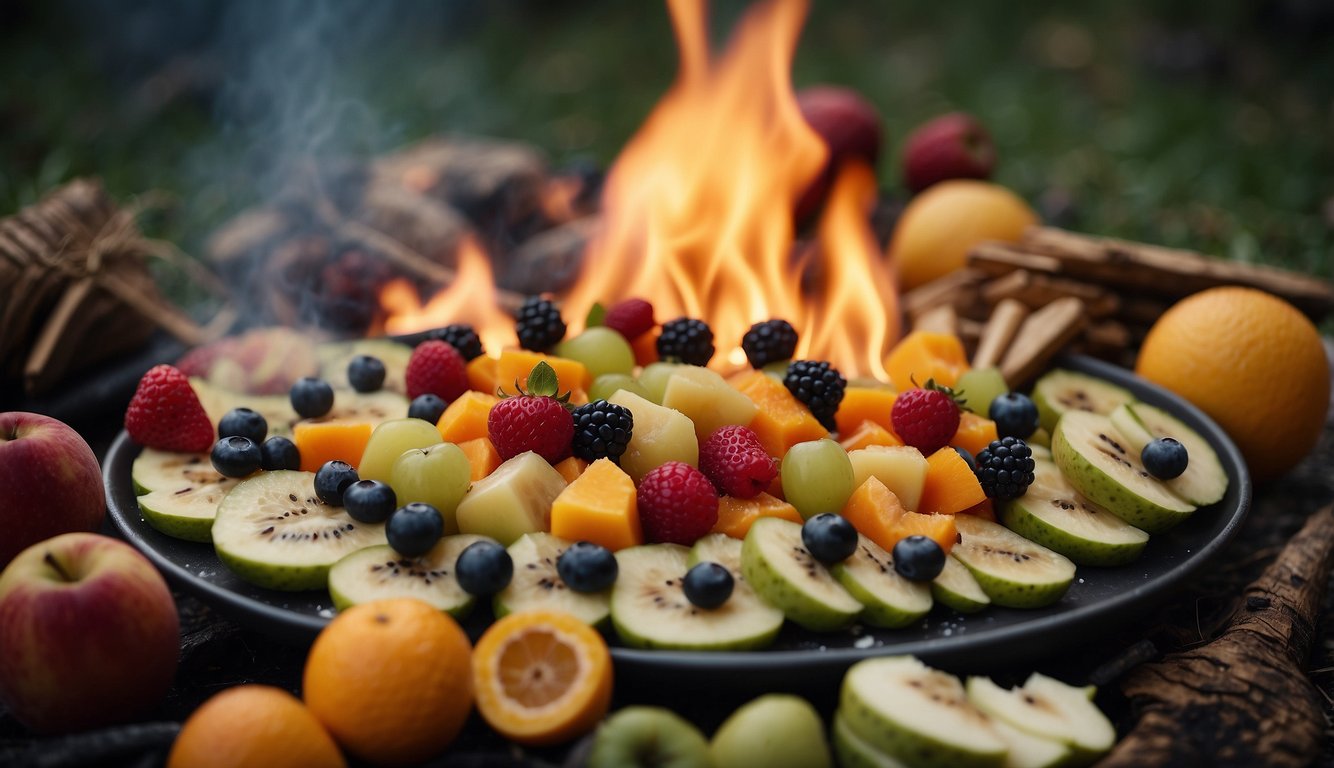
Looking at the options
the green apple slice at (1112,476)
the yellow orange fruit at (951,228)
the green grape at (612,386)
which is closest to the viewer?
the green apple slice at (1112,476)

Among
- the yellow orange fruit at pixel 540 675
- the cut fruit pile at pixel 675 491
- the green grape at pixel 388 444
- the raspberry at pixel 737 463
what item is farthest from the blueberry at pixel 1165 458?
the green grape at pixel 388 444

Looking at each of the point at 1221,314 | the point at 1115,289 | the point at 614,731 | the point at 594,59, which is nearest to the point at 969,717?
the point at 614,731

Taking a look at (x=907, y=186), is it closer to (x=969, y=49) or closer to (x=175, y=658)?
(x=969, y=49)

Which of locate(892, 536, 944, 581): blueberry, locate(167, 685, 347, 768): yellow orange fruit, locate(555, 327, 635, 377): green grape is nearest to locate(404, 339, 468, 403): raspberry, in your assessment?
locate(555, 327, 635, 377): green grape

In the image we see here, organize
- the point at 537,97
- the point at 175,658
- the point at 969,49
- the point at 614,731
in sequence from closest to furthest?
the point at 614,731 < the point at 175,658 < the point at 537,97 < the point at 969,49

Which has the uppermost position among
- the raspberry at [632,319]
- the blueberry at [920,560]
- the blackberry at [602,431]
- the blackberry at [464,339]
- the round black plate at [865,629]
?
the raspberry at [632,319]

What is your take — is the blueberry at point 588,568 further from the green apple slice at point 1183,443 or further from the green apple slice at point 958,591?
the green apple slice at point 1183,443

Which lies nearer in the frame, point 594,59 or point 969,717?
point 969,717
